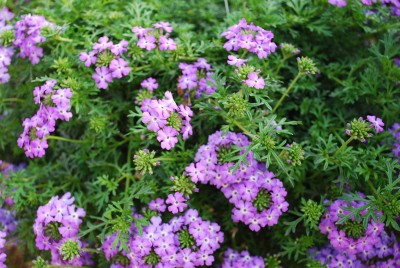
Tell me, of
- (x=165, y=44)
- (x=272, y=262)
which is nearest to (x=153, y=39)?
(x=165, y=44)

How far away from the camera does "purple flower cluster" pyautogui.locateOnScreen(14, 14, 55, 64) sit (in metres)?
2.73

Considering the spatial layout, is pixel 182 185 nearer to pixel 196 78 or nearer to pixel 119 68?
pixel 196 78

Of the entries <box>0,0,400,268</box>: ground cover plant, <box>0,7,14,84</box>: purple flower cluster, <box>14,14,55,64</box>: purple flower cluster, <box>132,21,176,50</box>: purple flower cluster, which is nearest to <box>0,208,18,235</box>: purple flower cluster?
<box>0,0,400,268</box>: ground cover plant

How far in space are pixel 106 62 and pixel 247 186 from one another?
1.05 meters

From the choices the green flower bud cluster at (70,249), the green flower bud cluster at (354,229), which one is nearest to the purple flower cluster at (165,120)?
the green flower bud cluster at (70,249)

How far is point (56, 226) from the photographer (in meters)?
2.49

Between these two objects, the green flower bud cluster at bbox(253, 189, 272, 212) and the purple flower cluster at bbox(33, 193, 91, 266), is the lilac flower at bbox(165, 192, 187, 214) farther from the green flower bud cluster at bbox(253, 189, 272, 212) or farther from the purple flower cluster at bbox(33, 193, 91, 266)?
the purple flower cluster at bbox(33, 193, 91, 266)

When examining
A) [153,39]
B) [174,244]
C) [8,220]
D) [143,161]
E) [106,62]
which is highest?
[153,39]

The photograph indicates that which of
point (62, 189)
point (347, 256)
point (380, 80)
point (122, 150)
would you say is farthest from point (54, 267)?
point (380, 80)

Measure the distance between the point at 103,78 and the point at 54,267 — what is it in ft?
3.55

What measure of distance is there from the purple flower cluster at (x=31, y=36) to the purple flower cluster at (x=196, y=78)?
2.87 ft

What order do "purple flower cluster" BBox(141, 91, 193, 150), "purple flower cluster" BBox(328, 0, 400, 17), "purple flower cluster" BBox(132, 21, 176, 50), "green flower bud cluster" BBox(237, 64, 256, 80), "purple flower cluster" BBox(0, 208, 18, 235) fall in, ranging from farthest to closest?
"purple flower cluster" BBox(0, 208, 18, 235)
"purple flower cluster" BBox(328, 0, 400, 17)
"purple flower cluster" BBox(132, 21, 176, 50)
"green flower bud cluster" BBox(237, 64, 256, 80)
"purple flower cluster" BBox(141, 91, 193, 150)

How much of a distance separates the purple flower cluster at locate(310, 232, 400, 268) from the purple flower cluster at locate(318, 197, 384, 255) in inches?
2.4

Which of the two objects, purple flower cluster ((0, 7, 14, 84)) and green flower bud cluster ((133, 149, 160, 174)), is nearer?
green flower bud cluster ((133, 149, 160, 174))
